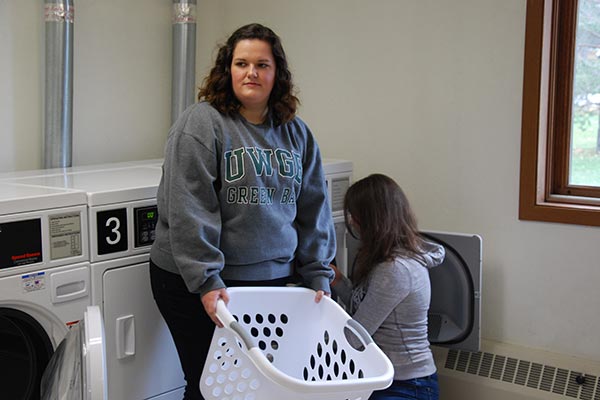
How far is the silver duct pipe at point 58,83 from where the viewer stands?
2.60 meters

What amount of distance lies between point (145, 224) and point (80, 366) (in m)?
0.60

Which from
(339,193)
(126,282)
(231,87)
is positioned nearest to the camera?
(231,87)

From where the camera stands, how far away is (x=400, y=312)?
2.30m

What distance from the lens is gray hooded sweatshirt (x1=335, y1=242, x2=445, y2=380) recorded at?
228cm

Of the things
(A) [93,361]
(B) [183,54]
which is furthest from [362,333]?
(B) [183,54]

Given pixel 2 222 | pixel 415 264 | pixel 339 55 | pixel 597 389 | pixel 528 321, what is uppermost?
pixel 339 55

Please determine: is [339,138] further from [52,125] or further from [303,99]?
[52,125]

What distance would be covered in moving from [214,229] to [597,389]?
147 centimetres

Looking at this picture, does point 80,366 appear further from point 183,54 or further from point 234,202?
point 183,54

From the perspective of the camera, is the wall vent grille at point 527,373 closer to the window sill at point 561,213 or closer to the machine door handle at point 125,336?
the window sill at point 561,213

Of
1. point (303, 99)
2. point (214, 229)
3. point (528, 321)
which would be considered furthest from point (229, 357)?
point (303, 99)

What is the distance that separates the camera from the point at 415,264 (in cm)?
232

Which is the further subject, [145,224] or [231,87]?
[145,224]

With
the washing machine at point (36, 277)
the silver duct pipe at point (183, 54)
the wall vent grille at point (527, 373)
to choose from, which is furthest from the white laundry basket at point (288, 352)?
the silver duct pipe at point (183, 54)
